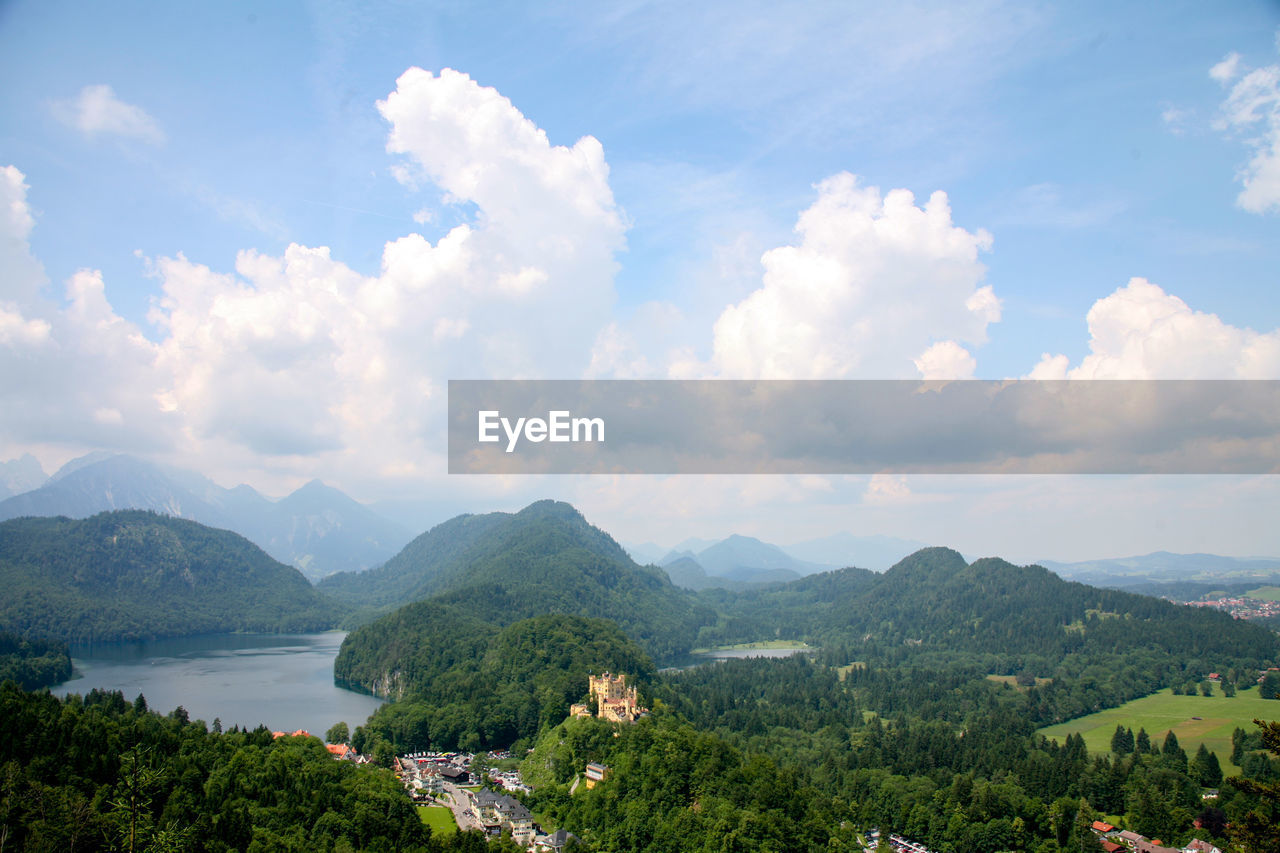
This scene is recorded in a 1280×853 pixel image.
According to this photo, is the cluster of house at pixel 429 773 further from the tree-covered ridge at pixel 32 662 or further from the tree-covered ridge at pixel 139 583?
the tree-covered ridge at pixel 139 583

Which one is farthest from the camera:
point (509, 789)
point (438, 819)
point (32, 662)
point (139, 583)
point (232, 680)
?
point (139, 583)

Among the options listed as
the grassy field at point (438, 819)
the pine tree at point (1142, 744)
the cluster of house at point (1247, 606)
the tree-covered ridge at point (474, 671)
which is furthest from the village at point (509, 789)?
the cluster of house at point (1247, 606)

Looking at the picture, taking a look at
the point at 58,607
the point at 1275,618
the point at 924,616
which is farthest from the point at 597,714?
the point at 1275,618

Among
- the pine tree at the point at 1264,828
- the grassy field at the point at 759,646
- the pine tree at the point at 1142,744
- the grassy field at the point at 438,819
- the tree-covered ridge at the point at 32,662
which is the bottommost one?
the grassy field at the point at 759,646

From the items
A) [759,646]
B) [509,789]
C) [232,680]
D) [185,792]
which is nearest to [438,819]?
[509,789]

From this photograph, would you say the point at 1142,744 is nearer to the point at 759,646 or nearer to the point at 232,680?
the point at 759,646

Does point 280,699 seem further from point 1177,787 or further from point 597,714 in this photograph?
point 1177,787
